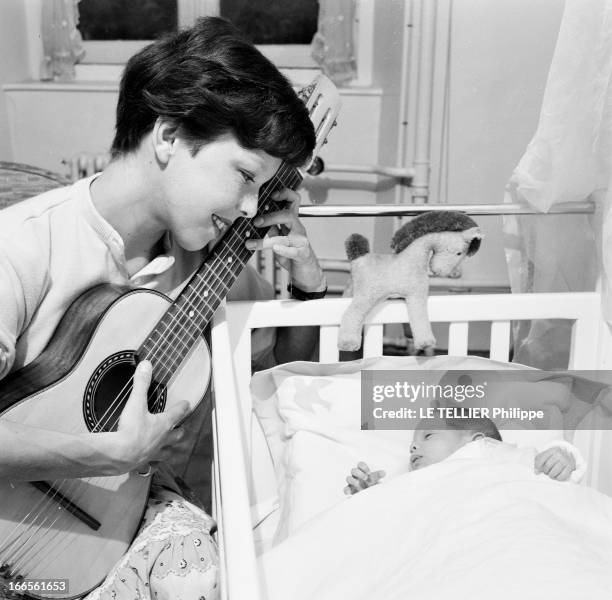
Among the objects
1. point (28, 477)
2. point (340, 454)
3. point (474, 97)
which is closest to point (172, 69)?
point (28, 477)

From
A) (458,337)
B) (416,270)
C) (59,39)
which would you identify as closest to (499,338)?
(458,337)

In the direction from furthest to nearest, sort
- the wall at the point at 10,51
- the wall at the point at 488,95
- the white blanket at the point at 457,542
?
the wall at the point at 10,51 < the wall at the point at 488,95 < the white blanket at the point at 457,542

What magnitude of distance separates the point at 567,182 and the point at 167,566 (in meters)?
0.90

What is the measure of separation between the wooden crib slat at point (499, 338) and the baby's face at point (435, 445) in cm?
19

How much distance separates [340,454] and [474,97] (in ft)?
3.77

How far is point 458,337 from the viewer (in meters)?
1.37

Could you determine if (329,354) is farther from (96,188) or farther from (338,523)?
(96,188)

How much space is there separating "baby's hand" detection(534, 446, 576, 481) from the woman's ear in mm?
733

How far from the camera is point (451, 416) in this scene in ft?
4.27

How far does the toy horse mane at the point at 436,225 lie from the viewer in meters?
1.31

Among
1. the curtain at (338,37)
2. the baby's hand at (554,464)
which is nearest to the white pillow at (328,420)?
the baby's hand at (554,464)

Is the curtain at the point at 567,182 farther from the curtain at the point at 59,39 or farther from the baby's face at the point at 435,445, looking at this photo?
the curtain at the point at 59,39

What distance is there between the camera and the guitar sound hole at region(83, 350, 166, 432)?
3.53 ft

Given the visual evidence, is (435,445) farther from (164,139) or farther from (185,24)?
(185,24)
